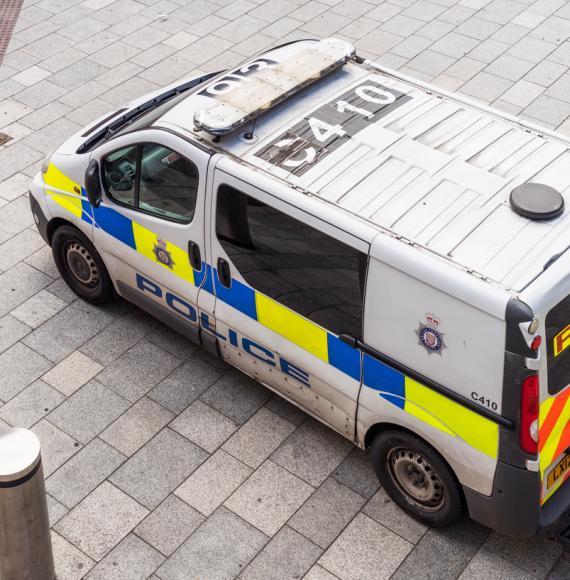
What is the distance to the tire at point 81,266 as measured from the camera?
272 inches

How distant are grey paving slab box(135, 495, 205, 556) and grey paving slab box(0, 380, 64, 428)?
1192mm

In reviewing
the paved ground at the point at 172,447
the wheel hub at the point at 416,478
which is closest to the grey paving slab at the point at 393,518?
the paved ground at the point at 172,447

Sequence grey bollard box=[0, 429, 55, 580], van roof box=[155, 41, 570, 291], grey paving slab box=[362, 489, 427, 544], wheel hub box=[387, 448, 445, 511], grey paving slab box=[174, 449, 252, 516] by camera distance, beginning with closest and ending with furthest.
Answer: grey bollard box=[0, 429, 55, 580]
van roof box=[155, 41, 570, 291]
wheel hub box=[387, 448, 445, 511]
grey paving slab box=[362, 489, 427, 544]
grey paving slab box=[174, 449, 252, 516]

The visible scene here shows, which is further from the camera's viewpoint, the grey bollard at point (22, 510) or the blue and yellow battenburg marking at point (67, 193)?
the blue and yellow battenburg marking at point (67, 193)

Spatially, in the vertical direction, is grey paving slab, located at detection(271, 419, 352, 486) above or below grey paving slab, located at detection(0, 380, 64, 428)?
below

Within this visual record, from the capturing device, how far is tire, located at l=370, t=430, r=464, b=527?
5199 mm

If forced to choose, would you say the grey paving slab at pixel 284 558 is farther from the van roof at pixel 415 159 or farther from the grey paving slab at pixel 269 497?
Answer: the van roof at pixel 415 159

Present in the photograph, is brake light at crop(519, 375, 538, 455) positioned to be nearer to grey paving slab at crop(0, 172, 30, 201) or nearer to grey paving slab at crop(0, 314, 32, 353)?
grey paving slab at crop(0, 314, 32, 353)

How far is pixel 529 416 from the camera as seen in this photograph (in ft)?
15.1

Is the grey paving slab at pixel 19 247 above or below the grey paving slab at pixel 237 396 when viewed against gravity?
above

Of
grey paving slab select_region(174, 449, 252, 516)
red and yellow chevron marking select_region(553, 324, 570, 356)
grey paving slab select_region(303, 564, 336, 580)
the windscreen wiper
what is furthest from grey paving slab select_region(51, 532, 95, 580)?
red and yellow chevron marking select_region(553, 324, 570, 356)

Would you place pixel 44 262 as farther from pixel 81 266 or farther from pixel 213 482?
pixel 213 482

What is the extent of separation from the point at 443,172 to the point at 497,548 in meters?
2.17

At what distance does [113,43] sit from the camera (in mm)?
10531
